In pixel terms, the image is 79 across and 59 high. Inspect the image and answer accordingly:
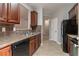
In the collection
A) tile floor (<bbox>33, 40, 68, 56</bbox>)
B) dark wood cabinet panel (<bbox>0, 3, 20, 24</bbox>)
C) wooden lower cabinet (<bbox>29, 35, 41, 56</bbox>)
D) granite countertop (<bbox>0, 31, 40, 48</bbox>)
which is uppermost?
dark wood cabinet panel (<bbox>0, 3, 20, 24</bbox>)

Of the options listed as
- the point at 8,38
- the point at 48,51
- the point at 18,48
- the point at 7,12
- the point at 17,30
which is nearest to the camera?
the point at 18,48

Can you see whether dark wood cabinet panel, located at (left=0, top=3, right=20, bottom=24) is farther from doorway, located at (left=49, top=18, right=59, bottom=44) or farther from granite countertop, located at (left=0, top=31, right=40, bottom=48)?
doorway, located at (left=49, top=18, right=59, bottom=44)

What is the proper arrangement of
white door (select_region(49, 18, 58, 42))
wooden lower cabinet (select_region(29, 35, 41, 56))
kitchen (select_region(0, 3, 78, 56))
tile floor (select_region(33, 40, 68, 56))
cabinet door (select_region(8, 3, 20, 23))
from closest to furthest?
1. kitchen (select_region(0, 3, 78, 56))
2. cabinet door (select_region(8, 3, 20, 23))
3. wooden lower cabinet (select_region(29, 35, 41, 56))
4. tile floor (select_region(33, 40, 68, 56))
5. white door (select_region(49, 18, 58, 42))

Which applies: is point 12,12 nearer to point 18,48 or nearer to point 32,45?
point 18,48

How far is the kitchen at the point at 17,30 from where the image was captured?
1.67 metres

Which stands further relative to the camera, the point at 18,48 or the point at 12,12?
the point at 12,12

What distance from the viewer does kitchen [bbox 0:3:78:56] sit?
167 centimetres

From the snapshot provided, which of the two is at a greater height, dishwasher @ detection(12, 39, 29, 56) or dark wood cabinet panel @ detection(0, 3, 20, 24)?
dark wood cabinet panel @ detection(0, 3, 20, 24)

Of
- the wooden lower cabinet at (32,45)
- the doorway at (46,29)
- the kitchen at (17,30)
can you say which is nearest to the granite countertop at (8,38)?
the kitchen at (17,30)

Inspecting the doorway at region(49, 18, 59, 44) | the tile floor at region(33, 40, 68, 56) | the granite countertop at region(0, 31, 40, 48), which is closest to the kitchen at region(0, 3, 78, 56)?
the granite countertop at region(0, 31, 40, 48)

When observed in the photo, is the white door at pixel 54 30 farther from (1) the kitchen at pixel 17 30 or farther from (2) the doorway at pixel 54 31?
(1) the kitchen at pixel 17 30

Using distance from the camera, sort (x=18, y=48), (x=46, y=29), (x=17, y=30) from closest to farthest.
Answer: (x=18, y=48) < (x=17, y=30) < (x=46, y=29)

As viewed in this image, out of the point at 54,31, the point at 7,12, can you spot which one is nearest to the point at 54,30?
the point at 54,31

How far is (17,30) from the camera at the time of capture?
3.29 metres
